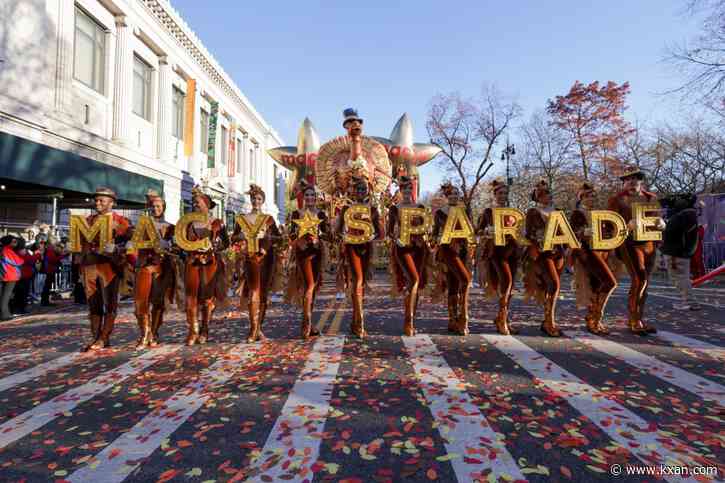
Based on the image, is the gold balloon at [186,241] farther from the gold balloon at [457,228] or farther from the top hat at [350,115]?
the top hat at [350,115]

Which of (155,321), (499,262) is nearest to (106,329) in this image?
(155,321)

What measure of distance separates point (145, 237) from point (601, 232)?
760 cm

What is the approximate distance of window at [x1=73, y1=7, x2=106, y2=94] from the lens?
19406mm

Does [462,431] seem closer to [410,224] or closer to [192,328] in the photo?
[410,224]

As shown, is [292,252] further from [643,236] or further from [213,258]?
[643,236]

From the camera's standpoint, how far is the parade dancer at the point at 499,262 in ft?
22.7

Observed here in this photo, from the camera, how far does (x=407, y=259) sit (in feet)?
22.7

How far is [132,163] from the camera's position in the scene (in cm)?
2236

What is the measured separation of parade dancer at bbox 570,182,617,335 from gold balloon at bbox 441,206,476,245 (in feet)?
6.44

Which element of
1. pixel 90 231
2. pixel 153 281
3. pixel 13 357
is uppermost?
pixel 90 231

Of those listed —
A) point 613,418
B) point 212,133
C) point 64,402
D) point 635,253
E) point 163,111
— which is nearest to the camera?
point 613,418

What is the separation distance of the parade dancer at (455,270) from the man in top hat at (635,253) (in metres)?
2.83

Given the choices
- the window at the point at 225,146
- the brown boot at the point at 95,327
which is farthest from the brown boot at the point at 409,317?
the window at the point at 225,146

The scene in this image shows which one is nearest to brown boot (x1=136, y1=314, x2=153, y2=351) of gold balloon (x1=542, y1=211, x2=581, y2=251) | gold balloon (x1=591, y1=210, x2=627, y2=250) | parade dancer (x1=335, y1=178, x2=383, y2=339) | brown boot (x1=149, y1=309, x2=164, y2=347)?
brown boot (x1=149, y1=309, x2=164, y2=347)
